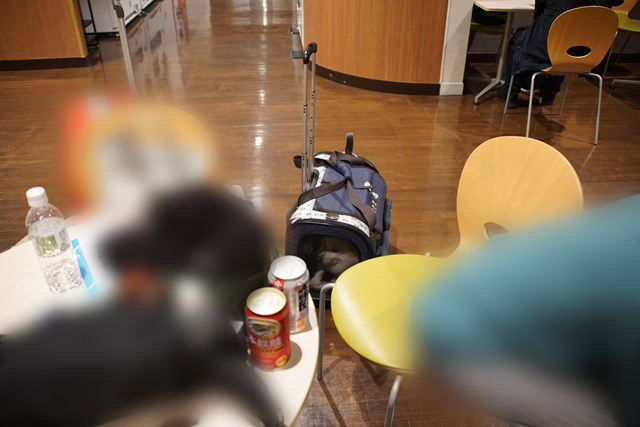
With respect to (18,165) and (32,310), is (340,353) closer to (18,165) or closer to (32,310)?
(32,310)

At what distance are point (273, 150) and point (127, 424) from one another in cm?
248

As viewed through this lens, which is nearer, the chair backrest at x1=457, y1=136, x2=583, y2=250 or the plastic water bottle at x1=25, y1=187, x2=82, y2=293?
the plastic water bottle at x1=25, y1=187, x2=82, y2=293

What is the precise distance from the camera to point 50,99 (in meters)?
3.88

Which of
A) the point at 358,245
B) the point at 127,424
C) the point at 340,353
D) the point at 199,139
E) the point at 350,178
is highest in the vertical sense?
the point at 199,139

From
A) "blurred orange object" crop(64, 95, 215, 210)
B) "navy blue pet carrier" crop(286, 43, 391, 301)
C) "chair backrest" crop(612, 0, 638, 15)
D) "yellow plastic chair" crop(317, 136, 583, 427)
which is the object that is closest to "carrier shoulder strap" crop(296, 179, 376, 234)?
"navy blue pet carrier" crop(286, 43, 391, 301)

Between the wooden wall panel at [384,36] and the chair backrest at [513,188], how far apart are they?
2.72 meters

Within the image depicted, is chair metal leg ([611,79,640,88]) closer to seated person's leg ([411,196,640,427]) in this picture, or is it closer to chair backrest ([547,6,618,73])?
chair backrest ([547,6,618,73])

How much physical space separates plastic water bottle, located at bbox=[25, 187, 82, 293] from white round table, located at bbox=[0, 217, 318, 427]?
0.07 ft

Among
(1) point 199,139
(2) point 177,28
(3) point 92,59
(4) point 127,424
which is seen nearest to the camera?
(4) point 127,424

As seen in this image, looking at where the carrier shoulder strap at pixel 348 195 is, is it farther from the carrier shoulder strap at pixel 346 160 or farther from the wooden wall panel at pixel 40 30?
the wooden wall panel at pixel 40 30

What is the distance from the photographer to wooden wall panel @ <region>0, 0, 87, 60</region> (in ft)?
14.3

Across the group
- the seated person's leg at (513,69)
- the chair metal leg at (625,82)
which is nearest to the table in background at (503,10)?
the seated person's leg at (513,69)

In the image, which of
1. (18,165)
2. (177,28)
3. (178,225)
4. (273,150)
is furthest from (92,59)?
(178,225)

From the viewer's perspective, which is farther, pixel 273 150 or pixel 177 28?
pixel 177 28
